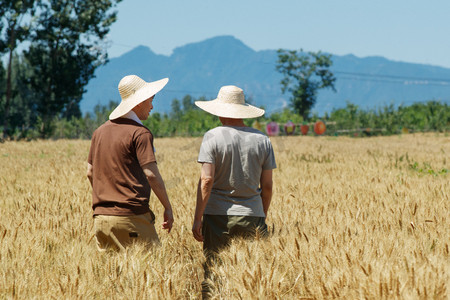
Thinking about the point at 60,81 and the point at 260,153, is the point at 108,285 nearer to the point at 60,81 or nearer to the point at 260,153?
the point at 260,153

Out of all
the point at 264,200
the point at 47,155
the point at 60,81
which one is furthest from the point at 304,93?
the point at 264,200

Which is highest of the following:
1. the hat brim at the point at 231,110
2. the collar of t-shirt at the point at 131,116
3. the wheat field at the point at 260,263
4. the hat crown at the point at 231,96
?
the hat crown at the point at 231,96

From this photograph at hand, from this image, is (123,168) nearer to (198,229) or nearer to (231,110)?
(198,229)

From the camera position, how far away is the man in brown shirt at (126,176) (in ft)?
12.3

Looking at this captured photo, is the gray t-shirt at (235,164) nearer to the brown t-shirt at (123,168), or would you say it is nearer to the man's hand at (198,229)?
the man's hand at (198,229)

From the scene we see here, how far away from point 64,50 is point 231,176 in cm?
3641

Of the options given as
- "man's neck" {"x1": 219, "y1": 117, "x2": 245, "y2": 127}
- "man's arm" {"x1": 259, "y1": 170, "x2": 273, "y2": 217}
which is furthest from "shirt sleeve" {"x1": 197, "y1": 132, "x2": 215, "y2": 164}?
"man's arm" {"x1": 259, "y1": 170, "x2": 273, "y2": 217}

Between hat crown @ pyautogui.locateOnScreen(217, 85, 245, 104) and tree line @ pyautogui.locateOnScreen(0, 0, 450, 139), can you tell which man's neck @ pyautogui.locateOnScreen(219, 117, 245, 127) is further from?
tree line @ pyautogui.locateOnScreen(0, 0, 450, 139)

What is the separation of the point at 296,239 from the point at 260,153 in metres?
0.85

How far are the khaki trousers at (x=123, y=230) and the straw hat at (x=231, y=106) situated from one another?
1.01 metres

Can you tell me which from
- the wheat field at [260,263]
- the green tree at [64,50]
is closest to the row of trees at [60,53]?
the green tree at [64,50]

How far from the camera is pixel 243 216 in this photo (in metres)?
3.99

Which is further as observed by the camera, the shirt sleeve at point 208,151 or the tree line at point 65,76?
the tree line at point 65,76

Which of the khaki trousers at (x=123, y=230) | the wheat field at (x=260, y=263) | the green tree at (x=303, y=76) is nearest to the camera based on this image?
the wheat field at (x=260, y=263)
